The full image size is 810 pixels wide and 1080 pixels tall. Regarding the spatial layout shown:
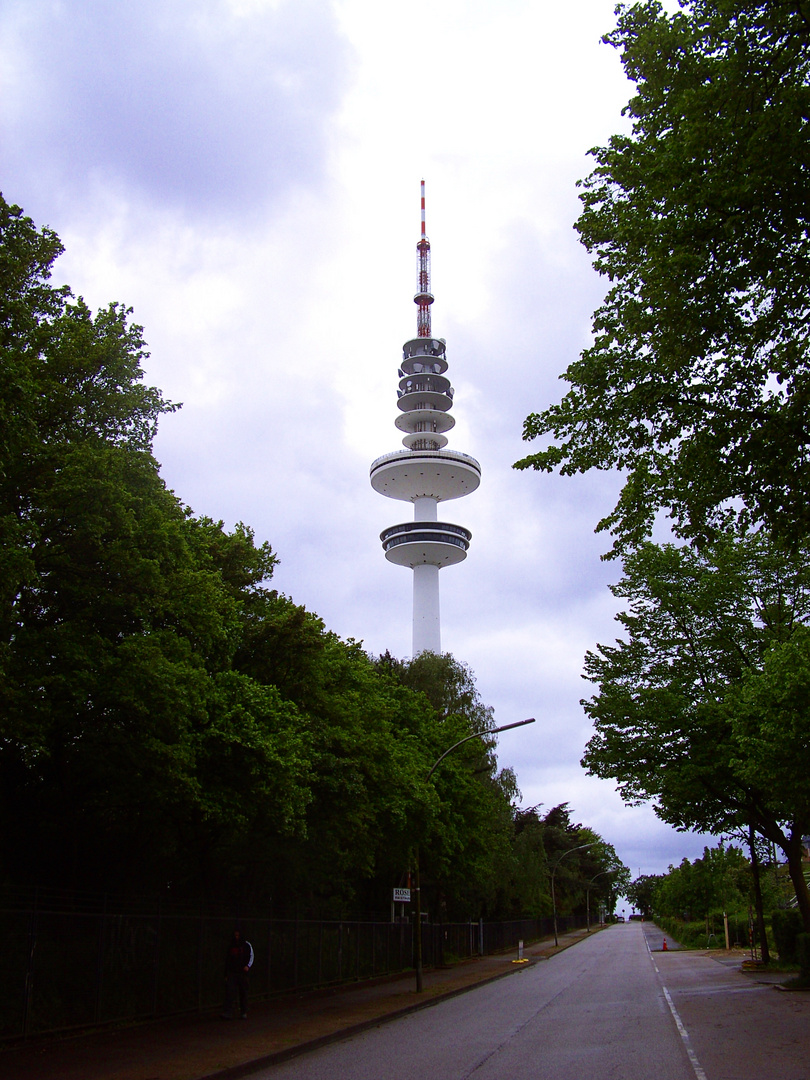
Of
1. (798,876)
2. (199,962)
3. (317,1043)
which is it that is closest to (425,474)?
(798,876)

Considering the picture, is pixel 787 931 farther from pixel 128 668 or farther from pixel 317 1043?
pixel 128 668

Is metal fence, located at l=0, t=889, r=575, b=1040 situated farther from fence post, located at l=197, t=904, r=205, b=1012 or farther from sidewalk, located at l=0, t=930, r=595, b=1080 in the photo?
sidewalk, located at l=0, t=930, r=595, b=1080

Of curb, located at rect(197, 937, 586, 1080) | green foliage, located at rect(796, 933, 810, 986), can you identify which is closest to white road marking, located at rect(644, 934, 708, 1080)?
green foliage, located at rect(796, 933, 810, 986)

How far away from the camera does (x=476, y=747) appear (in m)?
40.0

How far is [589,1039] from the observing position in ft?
50.1

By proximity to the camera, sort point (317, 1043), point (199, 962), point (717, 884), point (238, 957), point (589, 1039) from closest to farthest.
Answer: point (589, 1039) → point (317, 1043) → point (238, 957) → point (199, 962) → point (717, 884)

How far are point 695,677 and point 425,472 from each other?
259ft

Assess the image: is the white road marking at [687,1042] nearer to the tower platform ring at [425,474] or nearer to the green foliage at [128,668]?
the green foliage at [128,668]

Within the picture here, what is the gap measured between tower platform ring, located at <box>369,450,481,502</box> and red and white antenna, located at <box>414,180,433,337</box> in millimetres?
17784

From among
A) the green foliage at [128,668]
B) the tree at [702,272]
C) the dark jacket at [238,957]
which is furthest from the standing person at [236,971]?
the tree at [702,272]

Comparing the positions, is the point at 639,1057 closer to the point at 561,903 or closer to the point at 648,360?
the point at 648,360

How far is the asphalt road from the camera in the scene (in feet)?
39.0

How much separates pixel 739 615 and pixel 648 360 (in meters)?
18.1

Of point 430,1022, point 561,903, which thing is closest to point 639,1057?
point 430,1022
